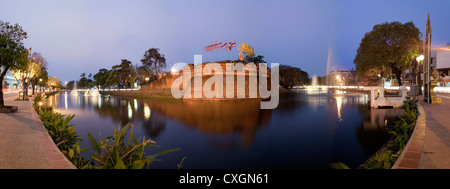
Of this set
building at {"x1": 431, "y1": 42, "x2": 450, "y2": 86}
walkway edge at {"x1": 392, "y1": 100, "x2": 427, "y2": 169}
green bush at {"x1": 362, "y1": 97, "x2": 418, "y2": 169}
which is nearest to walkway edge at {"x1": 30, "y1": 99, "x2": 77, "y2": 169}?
green bush at {"x1": 362, "y1": 97, "x2": 418, "y2": 169}

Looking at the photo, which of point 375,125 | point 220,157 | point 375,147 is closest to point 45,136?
point 220,157

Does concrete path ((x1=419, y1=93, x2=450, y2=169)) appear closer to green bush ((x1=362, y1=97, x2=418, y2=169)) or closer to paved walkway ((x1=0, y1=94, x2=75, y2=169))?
green bush ((x1=362, y1=97, x2=418, y2=169))

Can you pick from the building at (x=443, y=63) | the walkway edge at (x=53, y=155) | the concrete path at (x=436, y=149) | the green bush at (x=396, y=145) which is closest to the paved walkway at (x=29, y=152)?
the walkway edge at (x=53, y=155)

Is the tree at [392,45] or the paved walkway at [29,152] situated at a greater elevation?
the tree at [392,45]

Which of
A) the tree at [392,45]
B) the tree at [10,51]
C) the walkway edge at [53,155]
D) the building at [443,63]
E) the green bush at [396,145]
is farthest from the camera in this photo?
the building at [443,63]

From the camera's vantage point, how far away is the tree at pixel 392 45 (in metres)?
33.4

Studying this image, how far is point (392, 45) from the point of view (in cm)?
3419

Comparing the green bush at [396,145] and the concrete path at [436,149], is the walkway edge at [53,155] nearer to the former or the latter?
the green bush at [396,145]

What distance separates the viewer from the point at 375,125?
11258 mm

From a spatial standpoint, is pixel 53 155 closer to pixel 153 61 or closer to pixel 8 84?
pixel 153 61

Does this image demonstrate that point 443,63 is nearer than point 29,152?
No

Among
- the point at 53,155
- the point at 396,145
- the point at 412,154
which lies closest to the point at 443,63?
the point at 396,145

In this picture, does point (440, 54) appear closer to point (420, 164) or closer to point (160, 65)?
point (160, 65)
